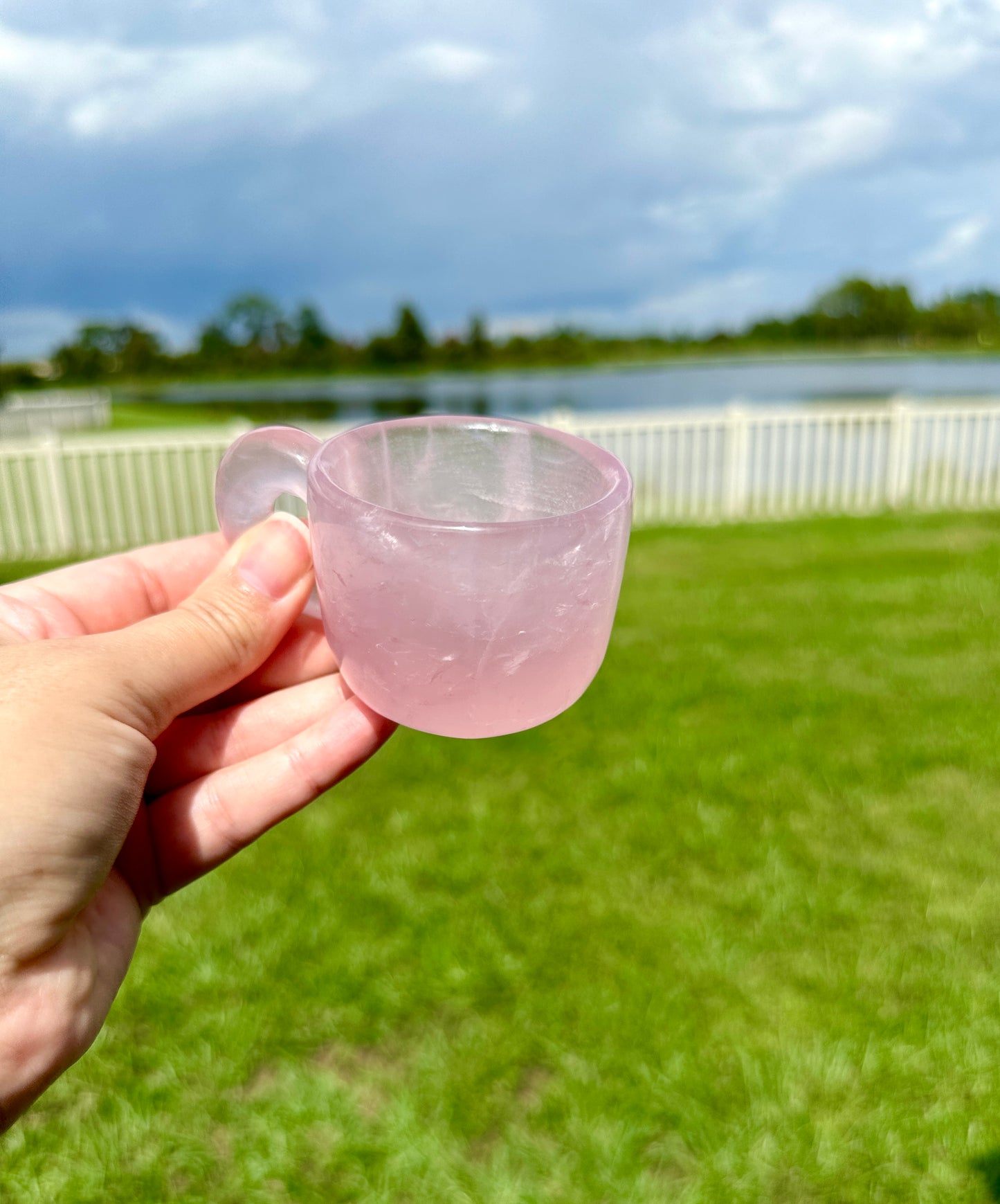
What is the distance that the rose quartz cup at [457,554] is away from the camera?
44.0 inches

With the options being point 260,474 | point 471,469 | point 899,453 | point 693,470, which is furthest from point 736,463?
point 260,474

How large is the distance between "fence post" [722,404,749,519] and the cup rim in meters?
7.62

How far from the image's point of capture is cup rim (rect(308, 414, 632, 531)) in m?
1.09

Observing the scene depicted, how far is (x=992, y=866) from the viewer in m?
2.93

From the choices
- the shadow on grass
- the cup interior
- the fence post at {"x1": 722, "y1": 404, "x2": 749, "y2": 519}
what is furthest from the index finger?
the fence post at {"x1": 722, "y1": 404, "x2": 749, "y2": 519}

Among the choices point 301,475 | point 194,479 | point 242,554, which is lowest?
point 194,479

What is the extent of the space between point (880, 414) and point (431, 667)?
348 inches

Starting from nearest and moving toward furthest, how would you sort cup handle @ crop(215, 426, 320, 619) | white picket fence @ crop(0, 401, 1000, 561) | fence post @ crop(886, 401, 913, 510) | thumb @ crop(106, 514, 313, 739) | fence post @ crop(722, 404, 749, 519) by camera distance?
thumb @ crop(106, 514, 313, 739)
cup handle @ crop(215, 426, 320, 619)
white picket fence @ crop(0, 401, 1000, 561)
fence post @ crop(722, 404, 749, 519)
fence post @ crop(886, 401, 913, 510)

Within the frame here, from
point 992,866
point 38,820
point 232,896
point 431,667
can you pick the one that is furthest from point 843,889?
point 38,820

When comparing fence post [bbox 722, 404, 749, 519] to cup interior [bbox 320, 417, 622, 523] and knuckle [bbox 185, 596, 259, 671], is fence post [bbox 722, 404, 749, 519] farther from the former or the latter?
knuckle [bbox 185, 596, 259, 671]

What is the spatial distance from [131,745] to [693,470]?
26.3 feet

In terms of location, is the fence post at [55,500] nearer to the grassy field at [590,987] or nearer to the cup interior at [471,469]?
the grassy field at [590,987]

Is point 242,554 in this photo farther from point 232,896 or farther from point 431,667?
point 232,896

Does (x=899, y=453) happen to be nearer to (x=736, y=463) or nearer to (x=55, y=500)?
(x=736, y=463)
